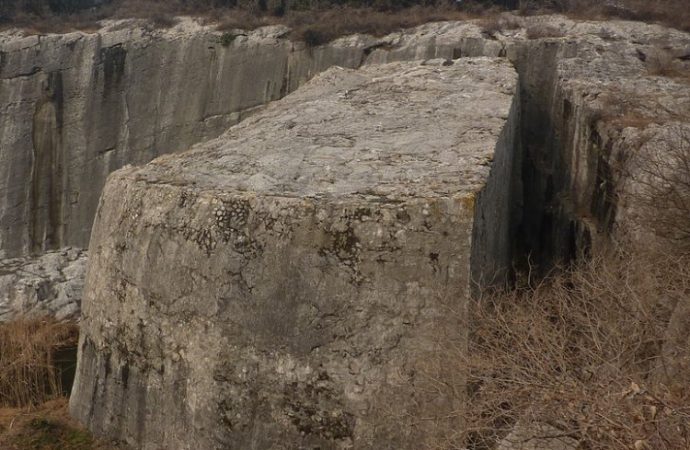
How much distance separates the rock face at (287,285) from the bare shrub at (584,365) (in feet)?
1.74

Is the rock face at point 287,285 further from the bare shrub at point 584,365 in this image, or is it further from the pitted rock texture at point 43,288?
the pitted rock texture at point 43,288

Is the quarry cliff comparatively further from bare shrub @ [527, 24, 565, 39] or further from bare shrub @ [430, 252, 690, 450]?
bare shrub @ [527, 24, 565, 39]

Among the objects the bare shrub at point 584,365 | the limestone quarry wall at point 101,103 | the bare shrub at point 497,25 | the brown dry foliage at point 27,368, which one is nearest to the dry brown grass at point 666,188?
the bare shrub at point 584,365

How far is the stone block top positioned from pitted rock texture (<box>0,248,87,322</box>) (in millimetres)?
6876

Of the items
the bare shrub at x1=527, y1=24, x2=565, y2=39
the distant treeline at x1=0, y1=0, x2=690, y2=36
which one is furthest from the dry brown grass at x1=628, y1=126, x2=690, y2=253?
the distant treeline at x1=0, y1=0, x2=690, y2=36

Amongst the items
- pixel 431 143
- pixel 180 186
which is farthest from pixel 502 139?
pixel 180 186

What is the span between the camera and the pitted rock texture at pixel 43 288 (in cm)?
1294

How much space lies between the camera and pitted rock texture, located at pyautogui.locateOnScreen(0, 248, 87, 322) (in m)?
12.9

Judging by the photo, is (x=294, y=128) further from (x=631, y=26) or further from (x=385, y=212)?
(x=631, y=26)

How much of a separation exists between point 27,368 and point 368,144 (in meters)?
5.79

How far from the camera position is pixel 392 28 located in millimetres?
15477

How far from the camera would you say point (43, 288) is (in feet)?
45.3

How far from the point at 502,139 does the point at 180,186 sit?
3.55 metres

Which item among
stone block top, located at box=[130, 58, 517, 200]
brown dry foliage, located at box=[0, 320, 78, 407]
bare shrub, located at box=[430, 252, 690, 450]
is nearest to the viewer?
bare shrub, located at box=[430, 252, 690, 450]
